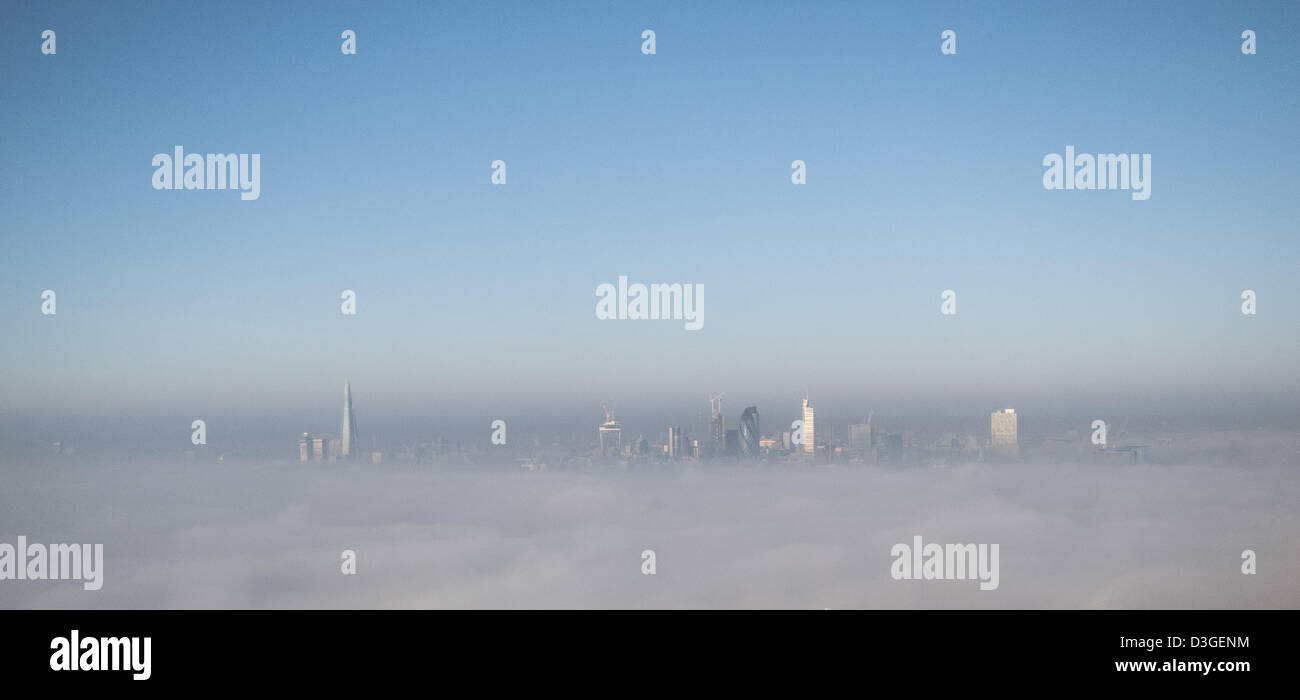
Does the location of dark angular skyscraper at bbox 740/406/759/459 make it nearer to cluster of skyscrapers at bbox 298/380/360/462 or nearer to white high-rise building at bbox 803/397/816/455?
white high-rise building at bbox 803/397/816/455

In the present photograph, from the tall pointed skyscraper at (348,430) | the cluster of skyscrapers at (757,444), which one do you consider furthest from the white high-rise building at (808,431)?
the tall pointed skyscraper at (348,430)

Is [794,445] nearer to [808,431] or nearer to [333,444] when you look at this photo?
[808,431]

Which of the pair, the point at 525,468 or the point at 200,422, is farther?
the point at 525,468

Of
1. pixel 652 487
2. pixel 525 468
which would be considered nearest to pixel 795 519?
pixel 652 487

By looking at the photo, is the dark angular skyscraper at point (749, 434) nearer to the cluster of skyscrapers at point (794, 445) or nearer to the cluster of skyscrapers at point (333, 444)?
the cluster of skyscrapers at point (794, 445)
